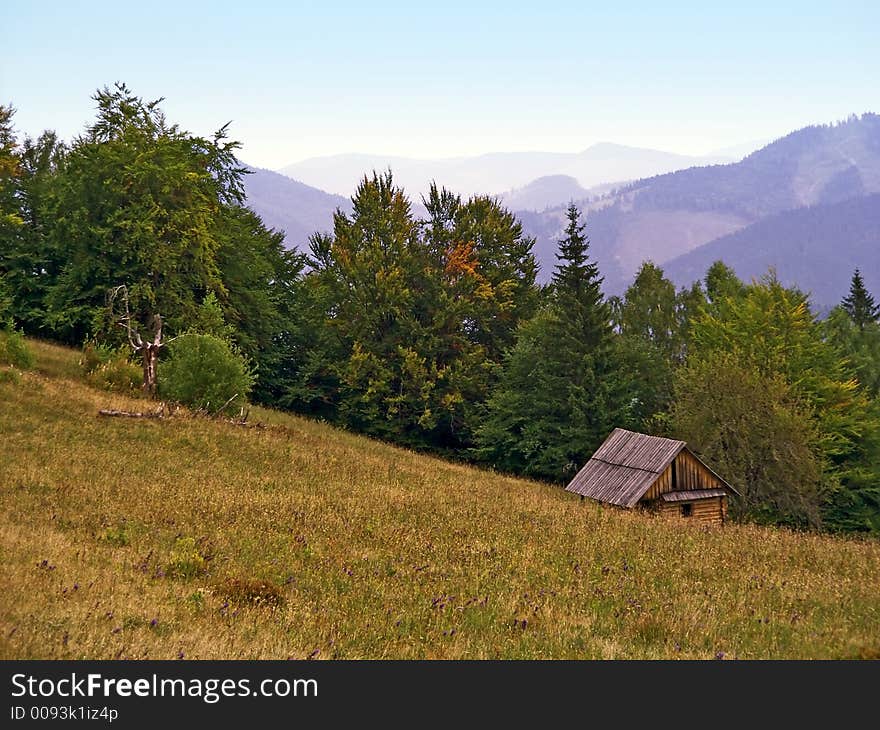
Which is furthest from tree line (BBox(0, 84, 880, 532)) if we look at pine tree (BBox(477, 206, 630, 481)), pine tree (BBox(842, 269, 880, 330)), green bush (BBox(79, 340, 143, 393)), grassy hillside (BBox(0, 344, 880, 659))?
pine tree (BBox(842, 269, 880, 330))

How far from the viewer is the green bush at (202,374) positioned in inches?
1182

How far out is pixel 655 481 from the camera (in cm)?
2602

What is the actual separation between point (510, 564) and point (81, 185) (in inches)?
1476

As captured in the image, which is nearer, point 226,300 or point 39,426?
point 39,426

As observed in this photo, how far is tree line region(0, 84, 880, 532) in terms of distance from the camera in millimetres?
39406

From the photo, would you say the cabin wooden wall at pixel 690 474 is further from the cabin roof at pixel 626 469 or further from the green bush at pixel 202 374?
the green bush at pixel 202 374

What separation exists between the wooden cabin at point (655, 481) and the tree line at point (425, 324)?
26.8 ft

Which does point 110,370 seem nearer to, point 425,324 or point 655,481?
point 425,324

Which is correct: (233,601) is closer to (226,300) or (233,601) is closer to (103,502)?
(103,502)

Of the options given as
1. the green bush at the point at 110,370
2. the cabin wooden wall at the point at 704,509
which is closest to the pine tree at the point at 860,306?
the cabin wooden wall at the point at 704,509

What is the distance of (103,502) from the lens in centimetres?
1429

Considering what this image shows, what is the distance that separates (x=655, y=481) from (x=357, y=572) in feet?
56.7

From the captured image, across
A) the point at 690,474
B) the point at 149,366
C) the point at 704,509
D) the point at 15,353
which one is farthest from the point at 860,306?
the point at 15,353

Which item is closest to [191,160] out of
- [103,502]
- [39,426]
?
[39,426]
